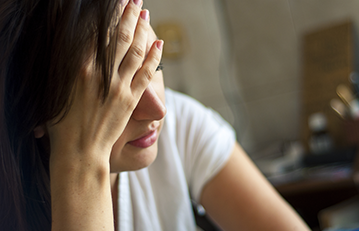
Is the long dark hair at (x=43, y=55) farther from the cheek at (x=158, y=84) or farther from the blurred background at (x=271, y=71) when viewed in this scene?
the blurred background at (x=271, y=71)

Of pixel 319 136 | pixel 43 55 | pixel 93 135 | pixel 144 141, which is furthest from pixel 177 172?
pixel 319 136

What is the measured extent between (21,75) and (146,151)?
0.27 meters

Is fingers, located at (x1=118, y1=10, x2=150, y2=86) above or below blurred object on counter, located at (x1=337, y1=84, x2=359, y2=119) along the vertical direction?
above

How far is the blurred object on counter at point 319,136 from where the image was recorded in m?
1.43

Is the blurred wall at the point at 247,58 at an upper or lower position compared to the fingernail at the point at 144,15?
lower

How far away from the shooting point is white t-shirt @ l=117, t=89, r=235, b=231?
2.60 feet

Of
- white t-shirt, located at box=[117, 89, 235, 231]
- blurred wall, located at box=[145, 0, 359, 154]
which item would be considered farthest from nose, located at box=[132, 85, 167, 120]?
blurred wall, located at box=[145, 0, 359, 154]

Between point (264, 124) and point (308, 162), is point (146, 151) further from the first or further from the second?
point (264, 124)

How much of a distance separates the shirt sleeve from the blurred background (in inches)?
20.0

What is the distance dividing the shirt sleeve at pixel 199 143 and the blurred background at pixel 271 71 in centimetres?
51

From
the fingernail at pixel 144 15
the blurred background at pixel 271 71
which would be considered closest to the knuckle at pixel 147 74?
the fingernail at pixel 144 15

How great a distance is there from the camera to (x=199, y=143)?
853 millimetres

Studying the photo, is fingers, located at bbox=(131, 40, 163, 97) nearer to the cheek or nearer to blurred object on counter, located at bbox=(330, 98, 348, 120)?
the cheek

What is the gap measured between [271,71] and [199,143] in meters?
1.21
